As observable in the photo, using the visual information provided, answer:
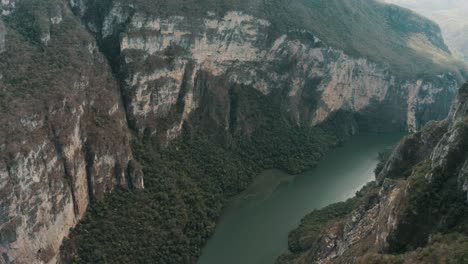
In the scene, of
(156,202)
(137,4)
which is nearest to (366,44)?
(137,4)

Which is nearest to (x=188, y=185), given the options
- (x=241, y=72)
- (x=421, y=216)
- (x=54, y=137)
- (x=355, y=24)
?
(x=54, y=137)

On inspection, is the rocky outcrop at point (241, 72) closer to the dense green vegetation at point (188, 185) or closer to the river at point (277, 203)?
the dense green vegetation at point (188, 185)

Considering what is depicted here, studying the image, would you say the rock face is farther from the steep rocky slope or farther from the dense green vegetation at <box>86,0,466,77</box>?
the steep rocky slope

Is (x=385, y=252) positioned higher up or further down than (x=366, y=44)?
further down

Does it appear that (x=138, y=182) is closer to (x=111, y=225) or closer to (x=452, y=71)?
(x=111, y=225)

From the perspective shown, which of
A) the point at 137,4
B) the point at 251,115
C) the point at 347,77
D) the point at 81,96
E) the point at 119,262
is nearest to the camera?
the point at 119,262

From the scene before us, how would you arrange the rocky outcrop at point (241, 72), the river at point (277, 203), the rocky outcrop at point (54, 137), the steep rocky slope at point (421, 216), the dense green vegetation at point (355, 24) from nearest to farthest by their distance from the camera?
the steep rocky slope at point (421, 216) → the rocky outcrop at point (54, 137) → the river at point (277, 203) → the rocky outcrop at point (241, 72) → the dense green vegetation at point (355, 24)

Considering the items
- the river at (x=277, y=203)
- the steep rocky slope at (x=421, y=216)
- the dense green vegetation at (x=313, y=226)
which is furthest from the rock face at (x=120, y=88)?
the steep rocky slope at (x=421, y=216)

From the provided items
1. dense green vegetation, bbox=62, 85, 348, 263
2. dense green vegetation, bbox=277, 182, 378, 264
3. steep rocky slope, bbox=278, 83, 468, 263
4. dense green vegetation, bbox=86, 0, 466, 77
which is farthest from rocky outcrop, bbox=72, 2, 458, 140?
→ steep rocky slope, bbox=278, 83, 468, 263
